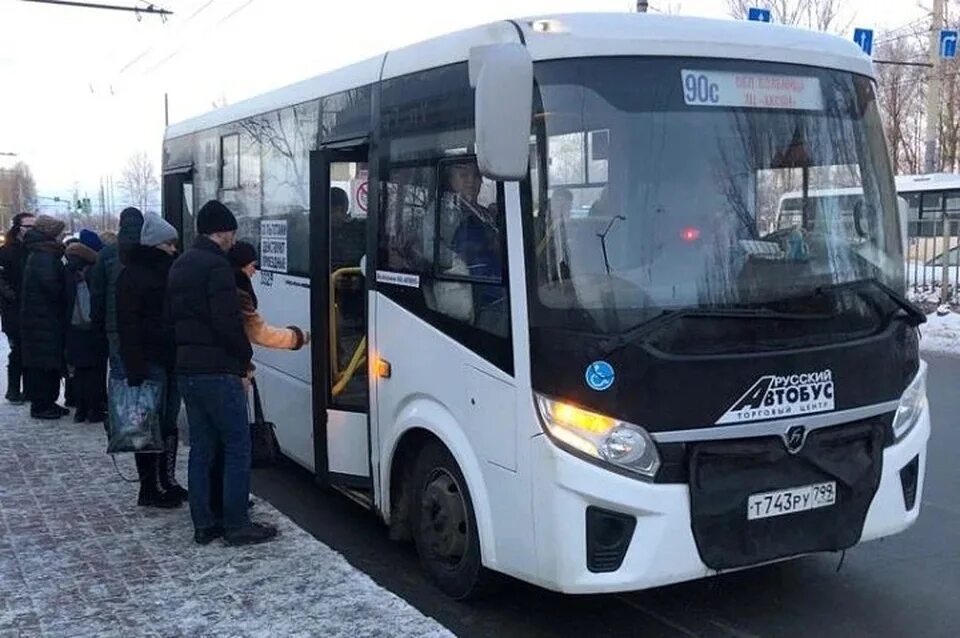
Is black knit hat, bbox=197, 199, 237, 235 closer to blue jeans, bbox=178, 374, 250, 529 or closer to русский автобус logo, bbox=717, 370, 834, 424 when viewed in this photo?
blue jeans, bbox=178, 374, 250, 529

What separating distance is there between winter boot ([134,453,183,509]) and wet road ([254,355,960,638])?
117 centimetres

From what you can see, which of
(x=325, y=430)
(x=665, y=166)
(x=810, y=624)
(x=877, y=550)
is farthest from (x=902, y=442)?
(x=325, y=430)

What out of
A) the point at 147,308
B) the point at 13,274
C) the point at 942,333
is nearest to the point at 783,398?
the point at 147,308

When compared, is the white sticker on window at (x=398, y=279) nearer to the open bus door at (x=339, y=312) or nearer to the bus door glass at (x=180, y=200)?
the open bus door at (x=339, y=312)

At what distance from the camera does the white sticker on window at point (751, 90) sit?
445 centimetres

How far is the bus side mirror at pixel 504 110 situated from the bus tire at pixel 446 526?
1.55 metres

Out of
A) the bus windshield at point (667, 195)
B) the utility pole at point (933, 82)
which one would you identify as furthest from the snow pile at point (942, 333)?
the bus windshield at point (667, 195)

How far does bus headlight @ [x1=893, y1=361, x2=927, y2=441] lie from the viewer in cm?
479

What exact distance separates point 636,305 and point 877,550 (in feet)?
8.70

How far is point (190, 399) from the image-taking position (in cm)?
570

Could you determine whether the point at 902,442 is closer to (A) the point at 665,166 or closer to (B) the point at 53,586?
(A) the point at 665,166

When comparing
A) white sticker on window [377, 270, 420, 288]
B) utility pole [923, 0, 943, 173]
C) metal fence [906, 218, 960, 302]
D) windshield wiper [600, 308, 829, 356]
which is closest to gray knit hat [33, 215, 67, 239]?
white sticker on window [377, 270, 420, 288]

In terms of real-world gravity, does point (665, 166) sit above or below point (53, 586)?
above

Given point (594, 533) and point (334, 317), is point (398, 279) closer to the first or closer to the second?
point (334, 317)
